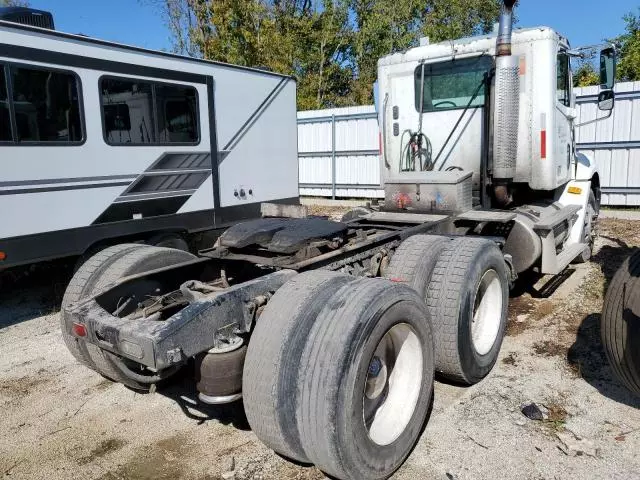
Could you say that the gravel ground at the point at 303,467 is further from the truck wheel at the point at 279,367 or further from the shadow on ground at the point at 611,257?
the shadow on ground at the point at 611,257

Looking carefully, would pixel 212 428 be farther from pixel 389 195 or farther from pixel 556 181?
pixel 556 181

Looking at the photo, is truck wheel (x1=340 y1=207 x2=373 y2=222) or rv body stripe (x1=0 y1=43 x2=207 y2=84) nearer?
rv body stripe (x1=0 y1=43 x2=207 y2=84)

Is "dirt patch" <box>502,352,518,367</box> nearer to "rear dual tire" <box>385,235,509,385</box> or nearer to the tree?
"rear dual tire" <box>385,235,509,385</box>

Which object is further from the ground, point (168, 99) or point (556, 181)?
point (168, 99)

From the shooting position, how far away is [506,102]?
4996mm

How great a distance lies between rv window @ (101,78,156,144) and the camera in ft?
19.2

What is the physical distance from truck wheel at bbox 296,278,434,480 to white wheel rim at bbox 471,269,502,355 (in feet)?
3.79

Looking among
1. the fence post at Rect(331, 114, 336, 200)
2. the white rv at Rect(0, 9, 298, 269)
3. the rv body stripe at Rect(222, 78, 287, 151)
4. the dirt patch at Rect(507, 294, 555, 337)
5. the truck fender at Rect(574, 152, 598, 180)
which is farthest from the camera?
the fence post at Rect(331, 114, 336, 200)

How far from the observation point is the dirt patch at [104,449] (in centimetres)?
314

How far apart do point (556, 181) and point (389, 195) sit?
1747 mm

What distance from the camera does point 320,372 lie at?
2.42 meters

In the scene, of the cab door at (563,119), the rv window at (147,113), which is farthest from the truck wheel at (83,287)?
the cab door at (563,119)

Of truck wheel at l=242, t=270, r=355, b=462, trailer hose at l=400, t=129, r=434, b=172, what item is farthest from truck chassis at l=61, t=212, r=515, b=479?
trailer hose at l=400, t=129, r=434, b=172

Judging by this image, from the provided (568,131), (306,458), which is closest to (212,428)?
(306,458)
